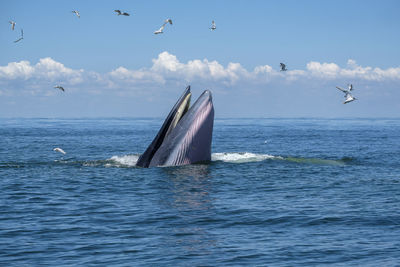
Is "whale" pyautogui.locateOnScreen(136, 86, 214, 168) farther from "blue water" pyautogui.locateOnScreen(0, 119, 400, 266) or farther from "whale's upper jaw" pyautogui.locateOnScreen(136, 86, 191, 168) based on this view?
"blue water" pyautogui.locateOnScreen(0, 119, 400, 266)

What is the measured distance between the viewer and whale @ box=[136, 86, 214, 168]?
2439cm

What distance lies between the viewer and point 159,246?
13812 millimetres

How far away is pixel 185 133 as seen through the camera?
956 inches

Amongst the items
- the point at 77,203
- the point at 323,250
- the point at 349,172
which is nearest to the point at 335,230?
the point at 323,250

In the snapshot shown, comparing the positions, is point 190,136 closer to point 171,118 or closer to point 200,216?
point 171,118

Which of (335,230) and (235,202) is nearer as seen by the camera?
(335,230)

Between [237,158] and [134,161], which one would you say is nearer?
[134,161]

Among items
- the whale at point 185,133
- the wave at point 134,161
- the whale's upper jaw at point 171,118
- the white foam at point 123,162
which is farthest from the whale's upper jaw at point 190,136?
the white foam at point 123,162

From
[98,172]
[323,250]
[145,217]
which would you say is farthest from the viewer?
[98,172]

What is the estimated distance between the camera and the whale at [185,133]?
24.4m

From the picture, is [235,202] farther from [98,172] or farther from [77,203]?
[98,172]

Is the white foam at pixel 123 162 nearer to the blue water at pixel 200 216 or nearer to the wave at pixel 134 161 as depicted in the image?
the wave at pixel 134 161

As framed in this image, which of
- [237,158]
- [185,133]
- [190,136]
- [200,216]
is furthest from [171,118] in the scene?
[200,216]

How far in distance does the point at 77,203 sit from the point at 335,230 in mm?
9123
